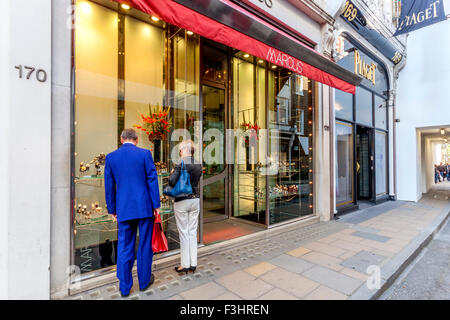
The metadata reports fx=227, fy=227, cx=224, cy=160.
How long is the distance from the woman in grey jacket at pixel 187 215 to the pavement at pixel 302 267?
224mm

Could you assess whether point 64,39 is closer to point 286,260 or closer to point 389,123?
point 286,260

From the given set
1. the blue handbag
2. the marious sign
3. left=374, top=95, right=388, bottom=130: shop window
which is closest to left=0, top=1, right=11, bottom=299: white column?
the blue handbag

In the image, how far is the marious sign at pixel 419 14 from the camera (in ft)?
25.2

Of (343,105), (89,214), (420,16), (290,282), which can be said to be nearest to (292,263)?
(290,282)

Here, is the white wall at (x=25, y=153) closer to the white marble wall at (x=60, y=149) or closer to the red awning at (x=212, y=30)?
the white marble wall at (x=60, y=149)

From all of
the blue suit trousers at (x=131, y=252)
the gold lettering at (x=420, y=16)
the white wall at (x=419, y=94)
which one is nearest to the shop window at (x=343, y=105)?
the gold lettering at (x=420, y=16)

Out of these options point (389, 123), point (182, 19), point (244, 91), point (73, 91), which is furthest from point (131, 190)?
point (389, 123)

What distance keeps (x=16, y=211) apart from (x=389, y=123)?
13470 mm

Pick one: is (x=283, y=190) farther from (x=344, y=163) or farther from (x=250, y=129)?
(x=344, y=163)

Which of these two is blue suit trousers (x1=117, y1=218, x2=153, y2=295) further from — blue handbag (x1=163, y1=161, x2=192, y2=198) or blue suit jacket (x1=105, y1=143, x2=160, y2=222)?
blue handbag (x1=163, y1=161, x2=192, y2=198)

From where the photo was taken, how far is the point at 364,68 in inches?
353

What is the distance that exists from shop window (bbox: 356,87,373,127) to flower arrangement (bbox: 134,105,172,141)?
777 centimetres

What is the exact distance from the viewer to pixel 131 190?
2926mm
